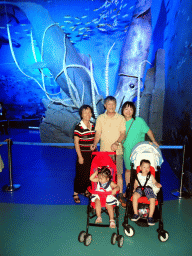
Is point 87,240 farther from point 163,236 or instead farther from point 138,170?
point 138,170

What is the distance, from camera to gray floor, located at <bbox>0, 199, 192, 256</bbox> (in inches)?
72.6

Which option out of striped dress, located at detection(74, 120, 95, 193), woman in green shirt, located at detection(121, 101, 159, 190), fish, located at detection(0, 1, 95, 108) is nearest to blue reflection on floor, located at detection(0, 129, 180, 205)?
striped dress, located at detection(74, 120, 95, 193)

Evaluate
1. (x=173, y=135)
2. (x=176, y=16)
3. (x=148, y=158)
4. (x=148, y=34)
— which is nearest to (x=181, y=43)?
(x=176, y=16)

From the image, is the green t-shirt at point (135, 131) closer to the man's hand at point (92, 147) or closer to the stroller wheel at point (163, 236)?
the man's hand at point (92, 147)

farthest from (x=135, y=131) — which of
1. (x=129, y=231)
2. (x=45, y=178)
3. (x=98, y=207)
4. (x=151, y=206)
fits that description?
(x=45, y=178)

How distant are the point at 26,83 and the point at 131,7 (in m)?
5.67

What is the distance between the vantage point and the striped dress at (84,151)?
236 centimetres

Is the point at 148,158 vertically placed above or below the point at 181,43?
below

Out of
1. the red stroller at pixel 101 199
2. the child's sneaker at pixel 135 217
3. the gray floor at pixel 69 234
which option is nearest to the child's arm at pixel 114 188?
the red stroller at pixel 101 199

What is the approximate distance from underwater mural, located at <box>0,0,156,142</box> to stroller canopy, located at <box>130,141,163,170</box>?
4018 millimetres

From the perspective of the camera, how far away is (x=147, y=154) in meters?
2.20

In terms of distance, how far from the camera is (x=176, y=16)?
4324 mm

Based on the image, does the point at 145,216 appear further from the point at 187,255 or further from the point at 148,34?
the point at 148,34

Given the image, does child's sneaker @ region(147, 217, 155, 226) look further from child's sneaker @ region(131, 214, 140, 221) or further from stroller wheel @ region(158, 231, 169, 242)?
stroller wheel @ region(158, 231, 169, 242)
